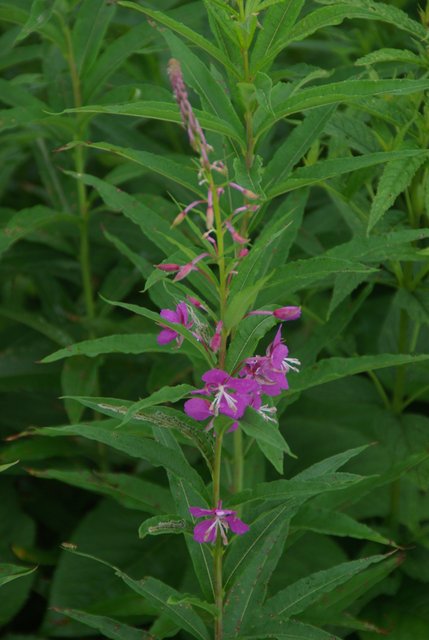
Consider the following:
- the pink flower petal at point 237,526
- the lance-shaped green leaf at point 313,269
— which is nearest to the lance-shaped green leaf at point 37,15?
the lance-shaped green leaf at point 313,269

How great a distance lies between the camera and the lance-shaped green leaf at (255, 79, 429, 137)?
5.63 feet

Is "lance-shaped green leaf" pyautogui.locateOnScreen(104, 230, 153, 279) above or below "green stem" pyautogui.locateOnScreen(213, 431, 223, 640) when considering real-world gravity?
above

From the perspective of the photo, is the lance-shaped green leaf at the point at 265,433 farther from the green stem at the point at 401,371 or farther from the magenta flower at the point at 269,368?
the green stem at the point at 401,371

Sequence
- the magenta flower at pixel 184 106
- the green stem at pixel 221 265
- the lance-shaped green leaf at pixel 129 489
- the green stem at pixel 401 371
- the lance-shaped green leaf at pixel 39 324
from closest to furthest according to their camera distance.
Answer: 1. the magenta flower at pixel 184 106
2. the green stem at pixel 221 265
3. the lance-shaped green leaf at pixel 129 489
4. the green stem at pixel 401 371
5. the lance-shaped green leaf at pixel 39 324

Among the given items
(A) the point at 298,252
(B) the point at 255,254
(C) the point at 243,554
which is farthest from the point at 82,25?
(C) the point at 243,554

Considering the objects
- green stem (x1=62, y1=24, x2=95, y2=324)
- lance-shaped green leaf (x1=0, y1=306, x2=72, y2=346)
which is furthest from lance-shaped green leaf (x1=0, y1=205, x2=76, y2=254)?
lance-shaped green leaf (x1=0, y1=306, x2=72, y2=346)

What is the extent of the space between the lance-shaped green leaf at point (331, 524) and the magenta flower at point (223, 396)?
1.75 ft

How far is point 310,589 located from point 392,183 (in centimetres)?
82

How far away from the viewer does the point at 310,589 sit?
1.87 meters

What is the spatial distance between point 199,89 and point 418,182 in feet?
2.02

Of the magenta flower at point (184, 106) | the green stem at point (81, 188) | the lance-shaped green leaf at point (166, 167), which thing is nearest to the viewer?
the magenta flower at point (184, 106)

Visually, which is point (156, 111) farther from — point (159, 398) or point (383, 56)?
point (383, 56)

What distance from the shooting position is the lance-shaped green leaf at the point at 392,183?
1.91 meters

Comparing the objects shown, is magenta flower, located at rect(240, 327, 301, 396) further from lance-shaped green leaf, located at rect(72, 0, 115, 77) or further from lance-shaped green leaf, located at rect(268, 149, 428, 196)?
lance-shaped green leaf, located at rect(72, 0, 115, 77)
